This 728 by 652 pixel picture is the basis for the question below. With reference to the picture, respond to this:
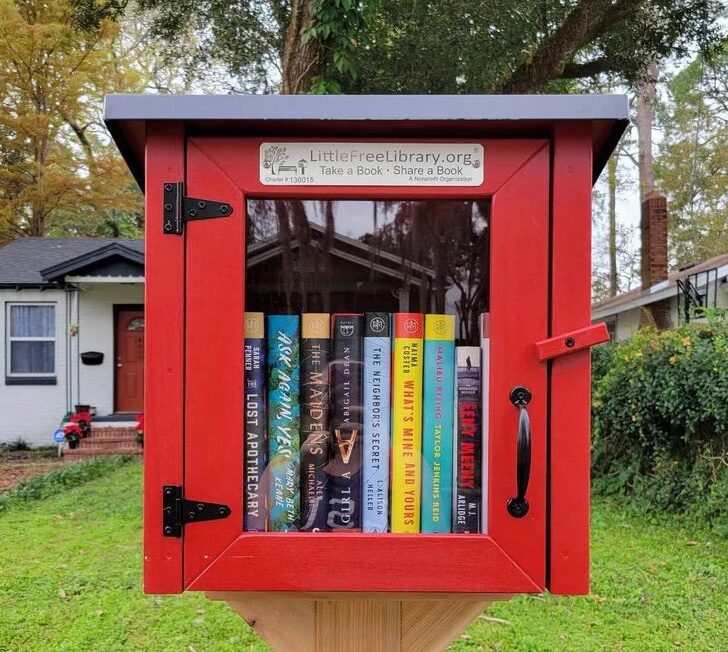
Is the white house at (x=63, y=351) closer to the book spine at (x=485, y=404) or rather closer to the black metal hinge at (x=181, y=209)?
the black metal hinge at (x=181, y=209)

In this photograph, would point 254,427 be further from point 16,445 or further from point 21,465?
point 16,445

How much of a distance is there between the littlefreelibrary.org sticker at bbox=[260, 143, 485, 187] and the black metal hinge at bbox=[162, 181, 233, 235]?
0.10 meters

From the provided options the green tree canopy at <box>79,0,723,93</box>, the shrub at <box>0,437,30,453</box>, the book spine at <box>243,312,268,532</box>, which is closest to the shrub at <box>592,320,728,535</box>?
the green tree canopy at <box>79,0,723,93</box>

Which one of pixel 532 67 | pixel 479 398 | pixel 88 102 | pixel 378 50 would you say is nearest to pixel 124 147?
pixel 479 398

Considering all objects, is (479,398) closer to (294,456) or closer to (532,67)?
(294,456)

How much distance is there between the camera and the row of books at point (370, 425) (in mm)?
1109

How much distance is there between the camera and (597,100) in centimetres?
103

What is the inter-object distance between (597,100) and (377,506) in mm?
820

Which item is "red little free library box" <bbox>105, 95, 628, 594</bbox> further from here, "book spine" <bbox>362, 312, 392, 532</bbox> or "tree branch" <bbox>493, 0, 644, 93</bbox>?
"tree branch" <bbox>493, 0, 644, 93</bbox>

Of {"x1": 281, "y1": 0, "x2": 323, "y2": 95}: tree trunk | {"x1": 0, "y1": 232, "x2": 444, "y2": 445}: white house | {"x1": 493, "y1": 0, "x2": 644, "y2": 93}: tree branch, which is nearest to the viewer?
{"x1": 281, "y1": 0, "x2": 323, "y2": 95}: tree trunk

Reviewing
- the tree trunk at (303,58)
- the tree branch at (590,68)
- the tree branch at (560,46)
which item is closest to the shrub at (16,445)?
the tree trunk at (303,58)

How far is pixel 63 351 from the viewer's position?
985 centimetres

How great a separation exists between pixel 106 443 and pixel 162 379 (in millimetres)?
8916

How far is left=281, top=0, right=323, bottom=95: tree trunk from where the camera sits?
13.7 feet
